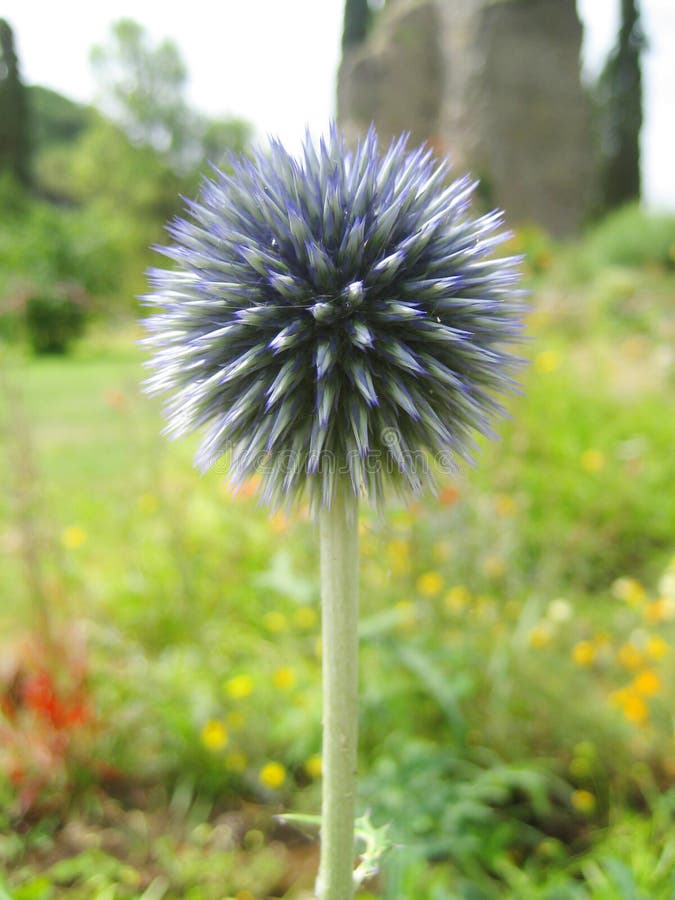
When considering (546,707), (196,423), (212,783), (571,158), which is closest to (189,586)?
(212,783)

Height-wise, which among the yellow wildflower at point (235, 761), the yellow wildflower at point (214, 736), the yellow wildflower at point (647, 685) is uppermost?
the yellow wildflower at point (647, 685)

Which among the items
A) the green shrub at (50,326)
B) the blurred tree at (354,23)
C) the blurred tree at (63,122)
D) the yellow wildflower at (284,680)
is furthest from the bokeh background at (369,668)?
the blurred tree at (63,122)

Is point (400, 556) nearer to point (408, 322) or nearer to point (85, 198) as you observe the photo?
point (408, 322)

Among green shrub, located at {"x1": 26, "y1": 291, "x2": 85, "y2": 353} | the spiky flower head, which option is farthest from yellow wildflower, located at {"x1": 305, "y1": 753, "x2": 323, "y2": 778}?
green shrub, located at {"x1": 26, "y1": 291, "x2": 85, "y2": 353}

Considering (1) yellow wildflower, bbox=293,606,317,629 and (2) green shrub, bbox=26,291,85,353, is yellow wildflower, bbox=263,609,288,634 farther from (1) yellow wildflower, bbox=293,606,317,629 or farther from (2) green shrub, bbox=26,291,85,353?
(2) green shrub, bbox=26,291,85,353

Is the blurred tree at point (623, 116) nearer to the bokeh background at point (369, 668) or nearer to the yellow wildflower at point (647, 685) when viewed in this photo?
the bokeh background at point (369, 668)
